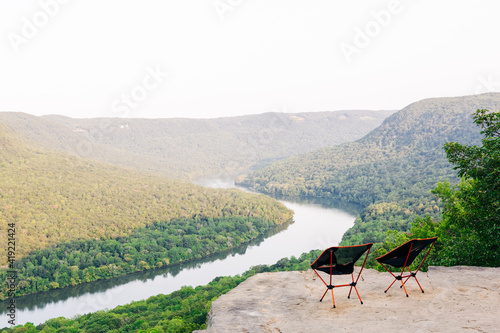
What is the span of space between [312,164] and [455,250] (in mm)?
140496

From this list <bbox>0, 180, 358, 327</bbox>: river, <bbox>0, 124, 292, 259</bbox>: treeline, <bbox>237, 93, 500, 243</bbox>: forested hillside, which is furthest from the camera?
<bbox>237, 93, 500, 243</bbox>: forested hillside

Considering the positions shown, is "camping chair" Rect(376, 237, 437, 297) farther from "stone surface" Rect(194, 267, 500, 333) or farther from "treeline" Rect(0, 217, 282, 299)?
"treeline" Rect(0, 217, 282, 299)

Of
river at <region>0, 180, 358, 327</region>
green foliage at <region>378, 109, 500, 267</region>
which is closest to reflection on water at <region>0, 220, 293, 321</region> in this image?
river at <region>0, 180, 358, 327</region>

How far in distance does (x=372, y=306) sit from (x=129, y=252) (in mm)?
58900

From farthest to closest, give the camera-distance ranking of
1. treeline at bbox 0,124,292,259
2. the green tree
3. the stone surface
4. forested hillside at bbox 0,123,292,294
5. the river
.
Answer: treeline at bbox 0,124,292,259 < forested hillside at bbox 0,123,292,294 < the river < the green tree < the stone surface

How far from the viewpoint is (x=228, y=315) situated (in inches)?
232

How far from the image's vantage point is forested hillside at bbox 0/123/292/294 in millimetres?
59062

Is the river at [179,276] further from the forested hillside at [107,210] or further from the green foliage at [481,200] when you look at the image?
the green foliage at [481,200]

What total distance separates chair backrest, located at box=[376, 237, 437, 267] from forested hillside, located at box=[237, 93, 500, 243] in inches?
2678

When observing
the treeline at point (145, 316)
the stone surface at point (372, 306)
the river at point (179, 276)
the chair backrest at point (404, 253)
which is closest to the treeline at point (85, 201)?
the river at point (179, 276)

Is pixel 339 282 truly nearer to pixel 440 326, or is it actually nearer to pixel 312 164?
pixel 440 326

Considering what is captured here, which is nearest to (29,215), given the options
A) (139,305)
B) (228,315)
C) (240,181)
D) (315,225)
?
(139,305)

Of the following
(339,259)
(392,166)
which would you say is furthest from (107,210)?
(392,166)

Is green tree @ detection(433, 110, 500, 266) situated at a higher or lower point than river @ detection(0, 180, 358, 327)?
higher
